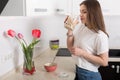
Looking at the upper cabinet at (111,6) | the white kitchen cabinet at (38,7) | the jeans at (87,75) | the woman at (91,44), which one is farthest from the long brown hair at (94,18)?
the upper cabinet at (111,6)

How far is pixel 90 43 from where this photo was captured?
1.83m

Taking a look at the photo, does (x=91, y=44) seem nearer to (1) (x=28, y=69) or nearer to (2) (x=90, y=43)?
(2) (x=90, y=43)

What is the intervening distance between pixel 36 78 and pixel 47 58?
2.55 feet

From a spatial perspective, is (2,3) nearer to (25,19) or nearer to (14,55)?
(25,19)

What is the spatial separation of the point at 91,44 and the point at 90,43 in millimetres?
11

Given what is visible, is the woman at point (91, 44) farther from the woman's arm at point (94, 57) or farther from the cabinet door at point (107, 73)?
the cabinet door at point (107, 73)

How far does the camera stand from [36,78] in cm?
177

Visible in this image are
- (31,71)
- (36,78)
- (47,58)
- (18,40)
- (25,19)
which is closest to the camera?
(36,78)

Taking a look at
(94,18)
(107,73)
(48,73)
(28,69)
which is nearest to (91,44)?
(94,18)

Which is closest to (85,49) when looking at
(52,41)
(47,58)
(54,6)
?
(47,58)

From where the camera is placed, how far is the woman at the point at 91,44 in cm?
179

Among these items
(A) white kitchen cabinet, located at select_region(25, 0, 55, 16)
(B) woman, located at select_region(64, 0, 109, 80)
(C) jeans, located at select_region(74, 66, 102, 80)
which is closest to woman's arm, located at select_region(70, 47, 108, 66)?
(B) woman, located at select_region(64, 0, 109, 80)

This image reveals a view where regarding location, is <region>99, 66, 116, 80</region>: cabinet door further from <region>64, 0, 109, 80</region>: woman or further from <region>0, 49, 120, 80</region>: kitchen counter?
<region>64, 0, 109, 80</region>: woman

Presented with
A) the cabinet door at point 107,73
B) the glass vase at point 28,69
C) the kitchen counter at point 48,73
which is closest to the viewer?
the kitchen counter at point 48,73
